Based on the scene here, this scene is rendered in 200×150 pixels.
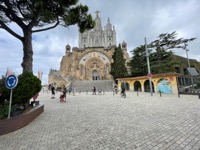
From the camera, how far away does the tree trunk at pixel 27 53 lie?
6055 millimetres

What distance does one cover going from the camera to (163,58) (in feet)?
57.5

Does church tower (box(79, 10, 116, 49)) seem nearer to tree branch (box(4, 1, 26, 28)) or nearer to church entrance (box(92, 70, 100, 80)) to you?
church entrance (box(92, 70, 100, 80))

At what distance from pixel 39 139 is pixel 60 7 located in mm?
8186

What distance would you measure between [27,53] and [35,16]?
2.67 meters

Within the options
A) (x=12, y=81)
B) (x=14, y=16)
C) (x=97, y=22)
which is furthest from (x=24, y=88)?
(x=97, y=22)

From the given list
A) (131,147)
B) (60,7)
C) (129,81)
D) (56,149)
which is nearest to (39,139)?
(56,149)

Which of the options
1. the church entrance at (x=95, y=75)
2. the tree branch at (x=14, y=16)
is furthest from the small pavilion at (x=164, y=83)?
the church entrance at (x=95, y=75)

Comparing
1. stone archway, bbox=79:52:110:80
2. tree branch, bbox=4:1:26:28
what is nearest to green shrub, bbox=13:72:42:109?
tree branch, bbox=4:1:26:28

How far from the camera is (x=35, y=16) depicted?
6.88 metres

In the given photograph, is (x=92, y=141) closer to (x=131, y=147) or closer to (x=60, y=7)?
(x=131, y=147)

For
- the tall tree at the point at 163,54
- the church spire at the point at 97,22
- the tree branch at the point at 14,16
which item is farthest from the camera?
the church spire at the point at 97,22

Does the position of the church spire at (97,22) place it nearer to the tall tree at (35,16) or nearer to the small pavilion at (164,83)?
the small pavilion at (164,83)

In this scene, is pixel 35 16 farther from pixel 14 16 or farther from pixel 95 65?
pixel 95 65

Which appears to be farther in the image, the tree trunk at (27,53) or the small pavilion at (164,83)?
the small pavilion at (164,83)
